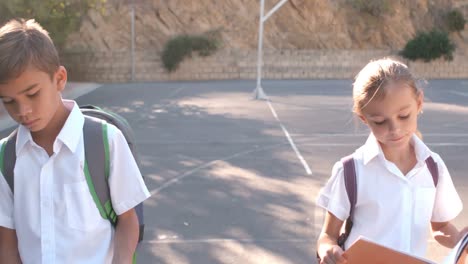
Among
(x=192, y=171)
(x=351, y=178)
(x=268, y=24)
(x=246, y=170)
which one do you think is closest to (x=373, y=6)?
(x=268, y=24)

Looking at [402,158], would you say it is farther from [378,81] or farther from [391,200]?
[378,81]

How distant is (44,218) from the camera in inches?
75.4

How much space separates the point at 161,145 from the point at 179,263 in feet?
20.6

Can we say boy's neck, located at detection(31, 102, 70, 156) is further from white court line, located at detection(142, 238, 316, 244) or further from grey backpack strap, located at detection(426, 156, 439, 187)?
white court line, located at detection(142, 238, 316, 244)

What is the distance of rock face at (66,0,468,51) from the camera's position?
116 feet

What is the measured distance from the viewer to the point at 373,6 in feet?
129

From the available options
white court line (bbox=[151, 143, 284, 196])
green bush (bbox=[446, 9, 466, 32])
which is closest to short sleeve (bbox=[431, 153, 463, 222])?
white court line (bbox=[151, 143, 284, 196])

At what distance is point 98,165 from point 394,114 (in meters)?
1.09

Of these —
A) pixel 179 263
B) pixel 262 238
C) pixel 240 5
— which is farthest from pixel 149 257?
pixel 240 5

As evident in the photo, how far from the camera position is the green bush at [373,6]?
39188 mm

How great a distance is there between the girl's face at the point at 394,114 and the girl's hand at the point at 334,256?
447 mm

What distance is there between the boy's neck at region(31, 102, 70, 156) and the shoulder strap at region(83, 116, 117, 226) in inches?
3.6

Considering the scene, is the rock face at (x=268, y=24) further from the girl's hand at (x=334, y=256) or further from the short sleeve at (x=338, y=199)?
the girl's hand at (x=334, y=256)

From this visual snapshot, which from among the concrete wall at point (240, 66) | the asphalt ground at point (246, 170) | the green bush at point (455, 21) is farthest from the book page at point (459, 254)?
the green bush at point (455, 21)
